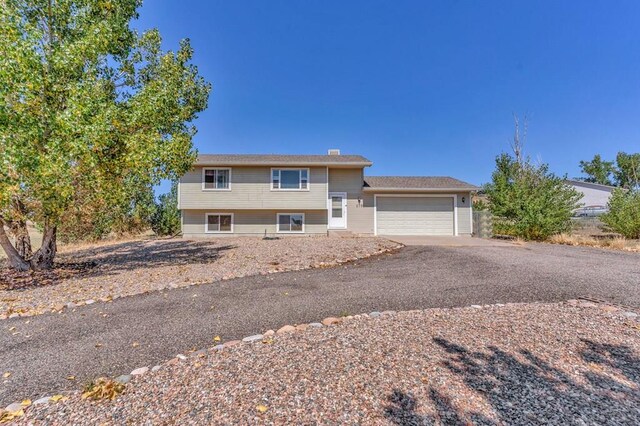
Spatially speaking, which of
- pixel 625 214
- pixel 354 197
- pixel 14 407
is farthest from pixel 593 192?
pixel 14 407

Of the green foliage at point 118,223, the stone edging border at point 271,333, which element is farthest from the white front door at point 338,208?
the stone edging border at point 271,333

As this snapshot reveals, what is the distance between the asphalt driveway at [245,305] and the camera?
320cm

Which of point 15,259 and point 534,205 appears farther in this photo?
point 534,205

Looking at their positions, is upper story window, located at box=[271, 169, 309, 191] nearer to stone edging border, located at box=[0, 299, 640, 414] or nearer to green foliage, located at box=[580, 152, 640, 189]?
stone edging border, located at box=[0, 299, 640, 414]

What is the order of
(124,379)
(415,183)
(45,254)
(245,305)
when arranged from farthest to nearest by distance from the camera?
(415,183) → (45,254) → (245,305) → (124,379)

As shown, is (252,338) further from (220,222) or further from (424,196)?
(424,196)

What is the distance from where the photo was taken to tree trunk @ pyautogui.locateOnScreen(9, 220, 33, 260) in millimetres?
7839

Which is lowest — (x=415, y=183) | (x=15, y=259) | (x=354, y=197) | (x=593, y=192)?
(x=15, y=259)

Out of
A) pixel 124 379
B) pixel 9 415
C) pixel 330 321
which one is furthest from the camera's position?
pixel 330 321

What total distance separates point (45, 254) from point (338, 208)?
40.0ft

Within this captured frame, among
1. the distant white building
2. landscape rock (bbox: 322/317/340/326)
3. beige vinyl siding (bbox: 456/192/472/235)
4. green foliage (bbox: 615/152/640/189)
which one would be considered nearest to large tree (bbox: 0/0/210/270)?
landscape rock (bbox: 322/317/340/326)

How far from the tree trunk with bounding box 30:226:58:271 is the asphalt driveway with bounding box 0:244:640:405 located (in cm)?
475

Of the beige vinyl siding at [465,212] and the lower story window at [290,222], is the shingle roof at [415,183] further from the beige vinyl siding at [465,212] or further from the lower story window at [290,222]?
the lower story window at [290,222]

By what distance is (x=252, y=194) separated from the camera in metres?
16.4
